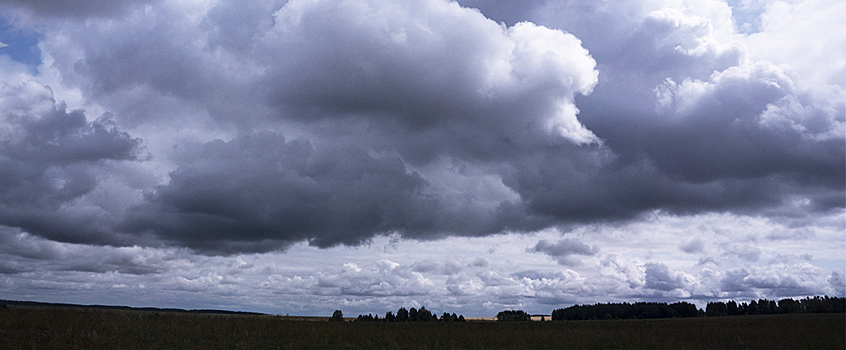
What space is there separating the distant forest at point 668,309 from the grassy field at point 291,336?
76810 mm

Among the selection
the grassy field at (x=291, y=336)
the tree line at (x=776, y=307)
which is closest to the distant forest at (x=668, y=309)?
the tree line at (x=776, y=307)

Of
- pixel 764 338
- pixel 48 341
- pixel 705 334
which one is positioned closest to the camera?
pixel 48 341

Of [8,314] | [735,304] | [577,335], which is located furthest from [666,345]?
[735,304]

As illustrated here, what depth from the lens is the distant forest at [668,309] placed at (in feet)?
356

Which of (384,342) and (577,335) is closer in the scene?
(384,342)

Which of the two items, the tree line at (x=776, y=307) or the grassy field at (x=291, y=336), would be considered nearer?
the grassy field at (x=291, y=336)

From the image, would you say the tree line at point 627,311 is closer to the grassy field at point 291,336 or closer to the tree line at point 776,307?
the tree line at point 776,307

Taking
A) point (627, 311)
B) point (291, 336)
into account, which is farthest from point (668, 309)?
point (291, 336)

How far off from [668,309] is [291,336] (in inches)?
4575

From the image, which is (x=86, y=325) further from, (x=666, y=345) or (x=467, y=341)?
(x=666, y=345)

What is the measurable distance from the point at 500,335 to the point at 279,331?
13.5 m

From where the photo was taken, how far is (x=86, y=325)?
26797mm

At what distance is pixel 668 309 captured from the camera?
4737 inches

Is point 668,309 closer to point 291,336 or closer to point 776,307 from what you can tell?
point 776,307
